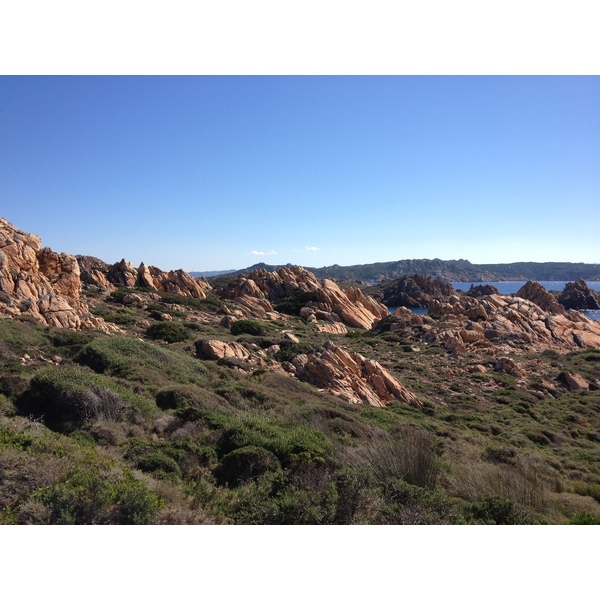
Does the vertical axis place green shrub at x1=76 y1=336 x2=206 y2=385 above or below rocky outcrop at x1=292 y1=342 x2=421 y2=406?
above

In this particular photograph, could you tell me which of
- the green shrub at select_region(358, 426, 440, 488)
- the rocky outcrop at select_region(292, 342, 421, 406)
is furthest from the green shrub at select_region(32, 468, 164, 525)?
the rocky outcrop at select_region(292, 342, 421, 406)

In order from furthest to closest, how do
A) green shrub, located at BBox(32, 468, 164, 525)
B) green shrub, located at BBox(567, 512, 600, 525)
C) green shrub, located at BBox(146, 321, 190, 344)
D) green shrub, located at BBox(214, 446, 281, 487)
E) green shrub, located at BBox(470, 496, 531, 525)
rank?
green shrub, located at BBox(146, 321, 190, 344), green shrub, located at BBox(214, 446, 281, 487), green shrub, located at BBox(567, 512, 600, 525), green shrub, located at BBox(470, 496, 531, 525), green shrub, located at BBox(32, 468, 164, 525)

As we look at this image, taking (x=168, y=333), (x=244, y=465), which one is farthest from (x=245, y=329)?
(x=244, y=465)

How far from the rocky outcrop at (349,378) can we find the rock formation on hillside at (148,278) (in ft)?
124

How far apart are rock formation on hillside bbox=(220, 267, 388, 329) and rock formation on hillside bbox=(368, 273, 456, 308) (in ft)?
84.2

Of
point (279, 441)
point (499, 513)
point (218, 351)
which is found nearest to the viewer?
point (499, 513)

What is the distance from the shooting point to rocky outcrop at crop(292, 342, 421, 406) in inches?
690

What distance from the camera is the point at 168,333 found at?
22859 mm

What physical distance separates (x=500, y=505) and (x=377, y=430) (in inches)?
226

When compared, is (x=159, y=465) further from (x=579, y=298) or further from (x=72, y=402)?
(x=579, y=298)

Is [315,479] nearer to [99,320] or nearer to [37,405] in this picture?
[37,405]

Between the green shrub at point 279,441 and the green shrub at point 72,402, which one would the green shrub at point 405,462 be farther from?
the green shrub at point 72,402

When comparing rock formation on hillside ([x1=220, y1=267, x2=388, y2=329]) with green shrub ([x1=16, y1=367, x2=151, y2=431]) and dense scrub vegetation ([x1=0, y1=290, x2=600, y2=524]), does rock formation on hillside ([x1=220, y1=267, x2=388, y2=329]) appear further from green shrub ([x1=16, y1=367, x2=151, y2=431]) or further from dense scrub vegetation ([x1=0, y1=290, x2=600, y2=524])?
green shrub ([x1=16, y1=367, x2=151, y2=431])

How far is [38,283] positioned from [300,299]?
131 ft
